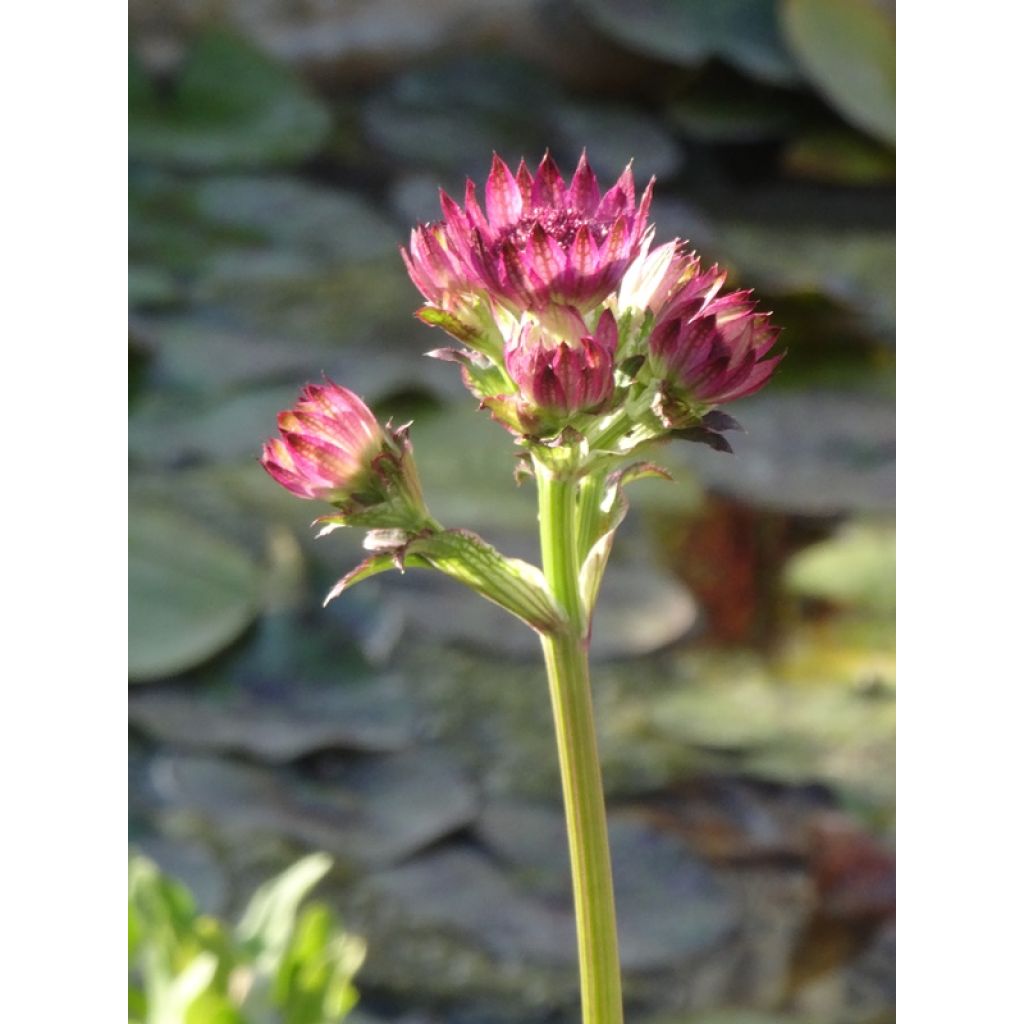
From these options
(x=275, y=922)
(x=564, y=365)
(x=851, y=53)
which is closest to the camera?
(x=564, y=365)

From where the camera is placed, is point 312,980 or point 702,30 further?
point 702,30

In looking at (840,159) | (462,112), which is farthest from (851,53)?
(462,112)

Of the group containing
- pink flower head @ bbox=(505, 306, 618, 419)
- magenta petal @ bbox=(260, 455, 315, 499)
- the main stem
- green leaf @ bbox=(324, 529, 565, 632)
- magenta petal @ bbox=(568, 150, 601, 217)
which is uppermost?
magenta petal @ bbox=(568, 150, 601, 217)

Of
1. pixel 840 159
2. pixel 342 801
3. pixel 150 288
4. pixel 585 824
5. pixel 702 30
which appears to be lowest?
pixel 342 801

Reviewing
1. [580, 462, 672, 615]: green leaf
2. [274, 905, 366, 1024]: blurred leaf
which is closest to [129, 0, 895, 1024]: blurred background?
[274, 905, 366, 1024]: blurred leaf

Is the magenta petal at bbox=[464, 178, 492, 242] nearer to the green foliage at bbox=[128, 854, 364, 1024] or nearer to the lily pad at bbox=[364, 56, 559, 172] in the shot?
the green foliage at bbox=[128, 854, 364, 1024]

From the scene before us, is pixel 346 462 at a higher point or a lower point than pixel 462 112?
lower

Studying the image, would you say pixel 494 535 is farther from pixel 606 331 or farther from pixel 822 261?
pixel 606 331
